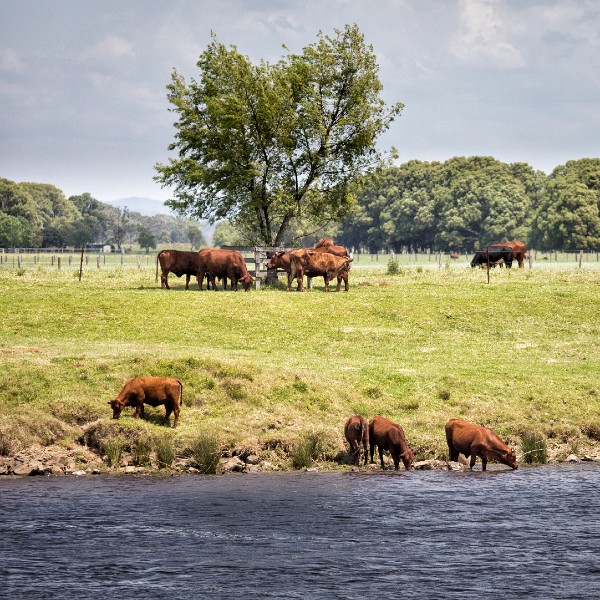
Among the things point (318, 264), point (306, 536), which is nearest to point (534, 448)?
point (306, 536)

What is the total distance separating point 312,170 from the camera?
55.3 metres

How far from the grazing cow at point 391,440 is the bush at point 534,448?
2848 millimetres

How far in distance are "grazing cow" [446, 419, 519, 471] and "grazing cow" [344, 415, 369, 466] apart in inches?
74.0

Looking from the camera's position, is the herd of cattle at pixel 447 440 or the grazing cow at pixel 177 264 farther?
the grazing cow at pixel 177 264

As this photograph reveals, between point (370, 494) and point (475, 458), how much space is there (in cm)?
336

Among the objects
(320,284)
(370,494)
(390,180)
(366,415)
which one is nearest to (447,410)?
(366,415)

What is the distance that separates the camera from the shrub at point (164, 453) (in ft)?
73.1

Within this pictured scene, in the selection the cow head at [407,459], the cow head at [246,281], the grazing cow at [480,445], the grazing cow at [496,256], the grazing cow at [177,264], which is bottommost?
the cow head at [407,459]

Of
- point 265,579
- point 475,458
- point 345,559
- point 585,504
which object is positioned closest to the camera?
point 265,579

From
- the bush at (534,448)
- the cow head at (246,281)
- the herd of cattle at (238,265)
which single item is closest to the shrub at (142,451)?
the bush at (534,448)

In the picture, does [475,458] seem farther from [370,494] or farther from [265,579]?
[265,579]

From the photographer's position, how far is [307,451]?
22922mm

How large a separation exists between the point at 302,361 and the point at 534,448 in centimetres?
966

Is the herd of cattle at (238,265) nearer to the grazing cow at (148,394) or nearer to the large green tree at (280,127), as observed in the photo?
the large green tree at (280,127)
